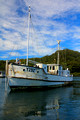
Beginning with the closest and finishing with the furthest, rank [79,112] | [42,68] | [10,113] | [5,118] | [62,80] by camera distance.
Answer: [5,118] → [10,113] → [79,112] → [42,68] → [62,80]

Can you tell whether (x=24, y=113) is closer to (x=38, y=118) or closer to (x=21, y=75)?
(x=38, y=118)

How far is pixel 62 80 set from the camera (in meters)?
36.9

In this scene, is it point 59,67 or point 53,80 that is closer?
point 53,80

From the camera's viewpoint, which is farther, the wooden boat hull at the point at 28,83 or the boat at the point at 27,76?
the boat at the point at 27,76

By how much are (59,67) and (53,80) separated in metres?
6.84

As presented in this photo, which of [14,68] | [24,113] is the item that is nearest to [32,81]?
[14,68]

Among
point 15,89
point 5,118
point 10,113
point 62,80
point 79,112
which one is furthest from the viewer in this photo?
point 62,80

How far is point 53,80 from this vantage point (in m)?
32.3

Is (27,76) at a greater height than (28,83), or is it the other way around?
(27,76)

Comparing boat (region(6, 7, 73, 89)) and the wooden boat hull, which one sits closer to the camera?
the wooden boat hull

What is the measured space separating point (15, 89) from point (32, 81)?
3677 mm

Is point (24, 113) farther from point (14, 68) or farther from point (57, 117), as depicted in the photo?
point (14, 68)

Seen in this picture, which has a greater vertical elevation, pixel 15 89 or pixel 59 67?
pixel 59 67

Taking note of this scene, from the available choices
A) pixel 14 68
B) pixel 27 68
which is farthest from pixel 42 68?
pixel 14 68
